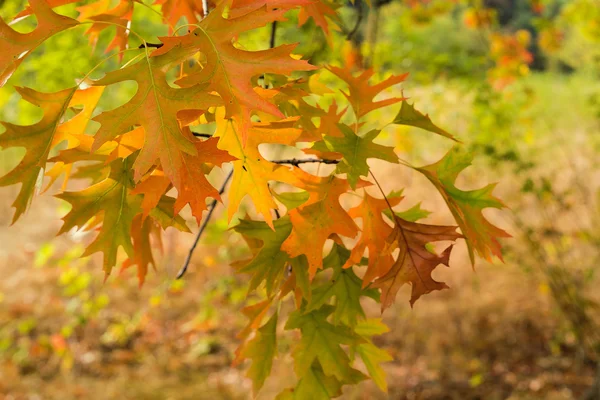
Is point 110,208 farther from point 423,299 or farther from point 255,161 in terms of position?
point 423,299

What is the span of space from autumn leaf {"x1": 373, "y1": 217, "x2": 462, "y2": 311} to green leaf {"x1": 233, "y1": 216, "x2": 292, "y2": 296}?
0.48ft

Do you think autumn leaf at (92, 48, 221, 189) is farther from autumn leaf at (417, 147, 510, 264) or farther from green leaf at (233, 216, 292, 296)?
autumn leaf at (417, 147, 510, 264)

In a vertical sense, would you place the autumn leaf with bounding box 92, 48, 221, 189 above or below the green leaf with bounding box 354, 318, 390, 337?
above

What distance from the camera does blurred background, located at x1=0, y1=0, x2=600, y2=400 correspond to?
10.3 feet

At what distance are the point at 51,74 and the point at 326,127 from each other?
2.34 m

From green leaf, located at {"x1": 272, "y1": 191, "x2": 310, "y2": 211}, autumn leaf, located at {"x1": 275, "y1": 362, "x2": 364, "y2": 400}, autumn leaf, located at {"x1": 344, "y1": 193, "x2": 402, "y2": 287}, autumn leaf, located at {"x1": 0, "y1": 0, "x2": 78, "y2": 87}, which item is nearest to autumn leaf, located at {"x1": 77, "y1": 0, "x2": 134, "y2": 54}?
autumn leaf, located at {"x1": 0, "y1": 0, "x2": 78, "y2": 87}

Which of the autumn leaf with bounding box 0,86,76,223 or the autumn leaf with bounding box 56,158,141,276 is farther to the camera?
the autumn leaf with bounding box 56,158,141,276

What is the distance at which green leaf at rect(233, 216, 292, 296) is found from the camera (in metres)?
0.87

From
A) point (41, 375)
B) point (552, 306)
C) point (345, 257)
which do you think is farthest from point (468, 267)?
point (345, 257)

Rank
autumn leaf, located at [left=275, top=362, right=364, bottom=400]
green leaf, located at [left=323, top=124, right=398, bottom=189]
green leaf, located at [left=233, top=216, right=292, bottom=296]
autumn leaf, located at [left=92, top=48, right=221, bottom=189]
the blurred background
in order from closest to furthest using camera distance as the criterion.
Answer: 1. autumn leaf, located at [left=92, top=48, right=221, bottom=189]
2. green leaf, located at [left=323, top=124, right=398, bottom=189]
3. green leaf, located at [left=233, top=216, right=292, bottom=296]
4. autumn leaf, located at [left=275, top=362, right=364, bottom=400]
5. the blurred background

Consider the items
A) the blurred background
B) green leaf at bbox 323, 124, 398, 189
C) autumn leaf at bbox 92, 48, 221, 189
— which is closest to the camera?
autumn leaf at bbox 92, 48, 221, 189

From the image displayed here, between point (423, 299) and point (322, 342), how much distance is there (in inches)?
152

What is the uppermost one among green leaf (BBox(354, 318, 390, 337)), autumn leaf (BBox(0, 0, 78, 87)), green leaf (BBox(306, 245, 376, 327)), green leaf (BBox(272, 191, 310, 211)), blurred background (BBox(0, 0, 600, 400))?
autumn leaf (BBox(0, 0, 78, 87))

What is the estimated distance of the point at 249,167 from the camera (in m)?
0.79
